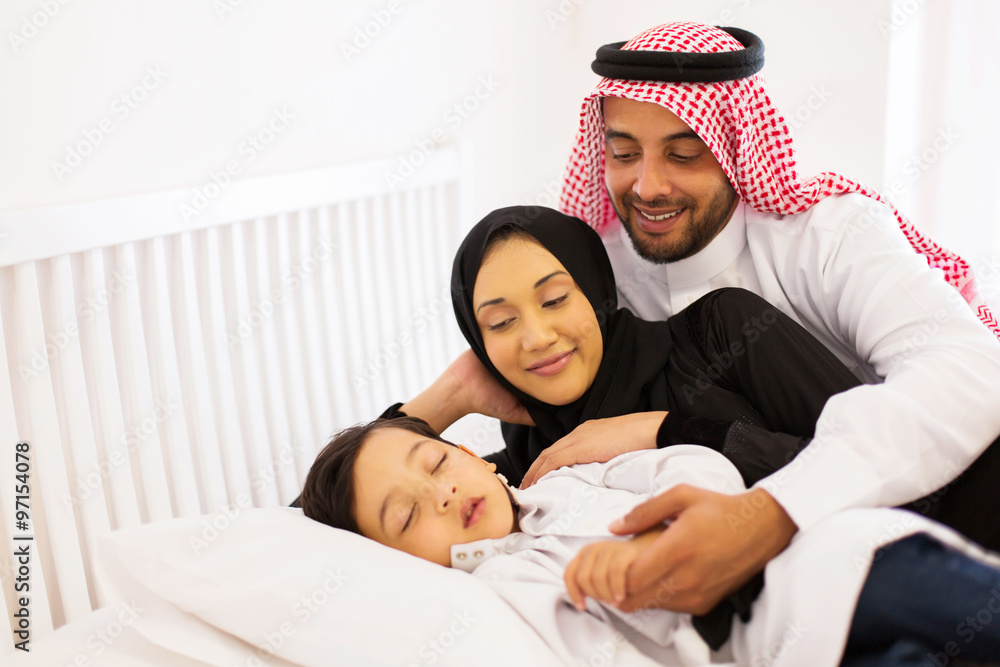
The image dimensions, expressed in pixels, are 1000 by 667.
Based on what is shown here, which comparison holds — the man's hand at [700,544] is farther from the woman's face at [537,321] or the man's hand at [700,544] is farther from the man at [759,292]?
the woman's face at [537,321]

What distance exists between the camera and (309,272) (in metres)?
2.26

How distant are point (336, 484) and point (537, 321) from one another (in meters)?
0.49

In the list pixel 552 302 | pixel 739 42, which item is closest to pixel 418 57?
pixel 739 42

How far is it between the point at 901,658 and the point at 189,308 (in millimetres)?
1643

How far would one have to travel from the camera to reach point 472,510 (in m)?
1.35

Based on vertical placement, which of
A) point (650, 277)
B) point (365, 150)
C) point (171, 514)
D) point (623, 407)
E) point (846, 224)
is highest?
point (365, 150)

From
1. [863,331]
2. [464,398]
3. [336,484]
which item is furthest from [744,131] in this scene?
[336,484]

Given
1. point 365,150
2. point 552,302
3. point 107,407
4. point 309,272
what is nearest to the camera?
point 552,302

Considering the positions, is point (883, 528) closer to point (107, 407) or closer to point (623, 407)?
point (623, 407)

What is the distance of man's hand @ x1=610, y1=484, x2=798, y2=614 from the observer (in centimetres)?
105

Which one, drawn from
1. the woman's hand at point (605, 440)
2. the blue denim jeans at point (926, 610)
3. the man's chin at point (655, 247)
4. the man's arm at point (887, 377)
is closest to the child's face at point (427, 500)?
the woman's hand at point (605, 440)

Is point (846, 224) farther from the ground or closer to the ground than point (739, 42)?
closer to the ground

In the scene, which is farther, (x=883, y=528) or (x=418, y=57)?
(x=418, y=57)

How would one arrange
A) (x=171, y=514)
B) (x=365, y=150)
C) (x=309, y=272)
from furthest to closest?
(x=365, y=150) < (x=309, y=272) < (x=171, y=514)
